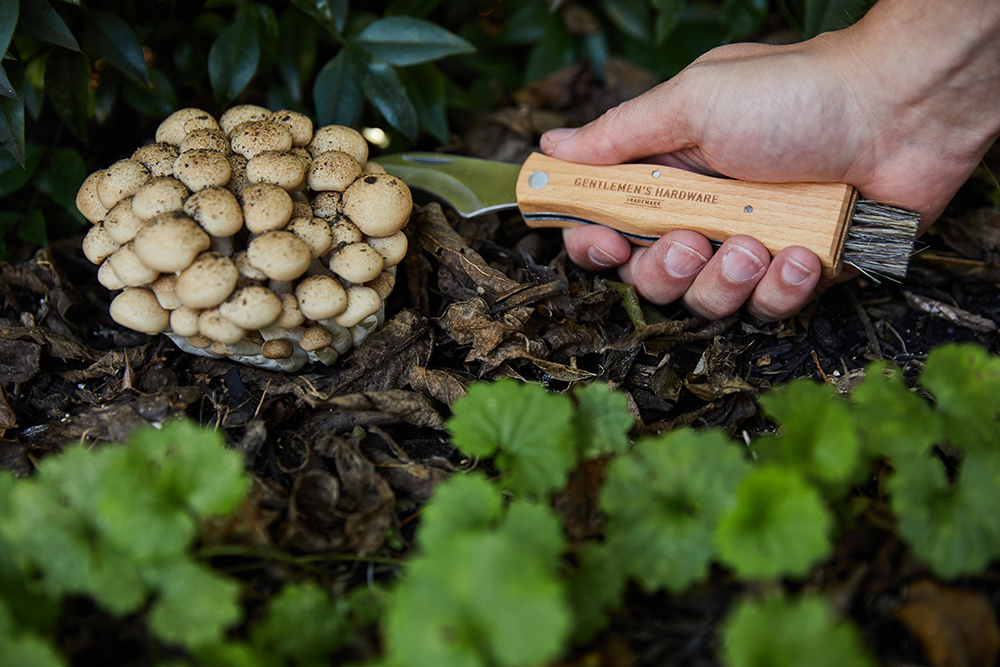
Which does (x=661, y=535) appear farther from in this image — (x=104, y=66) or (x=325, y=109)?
(x=104, y=66)

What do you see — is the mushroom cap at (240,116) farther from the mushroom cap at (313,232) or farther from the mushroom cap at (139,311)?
the mushroom cap at (139,311)

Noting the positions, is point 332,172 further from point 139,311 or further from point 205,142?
point 139,311

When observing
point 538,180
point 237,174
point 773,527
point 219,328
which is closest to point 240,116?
point 237,174

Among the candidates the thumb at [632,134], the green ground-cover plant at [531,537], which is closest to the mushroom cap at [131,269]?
the green ground-cover plant at [531,537]

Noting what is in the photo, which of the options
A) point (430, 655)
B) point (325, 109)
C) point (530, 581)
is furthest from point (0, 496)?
point (325, 109)

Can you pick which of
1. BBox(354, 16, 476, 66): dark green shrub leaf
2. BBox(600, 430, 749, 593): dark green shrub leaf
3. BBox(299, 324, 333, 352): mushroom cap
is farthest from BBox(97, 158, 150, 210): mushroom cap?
BBox(600, 430, 749, 593): dark green shrub leaf

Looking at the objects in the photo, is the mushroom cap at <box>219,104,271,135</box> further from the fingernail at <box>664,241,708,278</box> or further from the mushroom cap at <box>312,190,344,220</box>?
the fingernail at <box>664,241,708,278</box>

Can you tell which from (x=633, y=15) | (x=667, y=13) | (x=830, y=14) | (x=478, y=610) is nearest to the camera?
(x=478, y=610)
